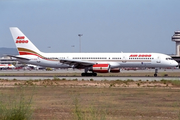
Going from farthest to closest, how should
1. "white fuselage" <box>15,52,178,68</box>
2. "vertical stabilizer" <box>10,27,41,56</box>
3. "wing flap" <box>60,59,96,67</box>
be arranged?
"vertical stabilizer" <box>10,27,41,56</box> → "white fuselage" <box>15,52,178,68</box> → "wing flap" <box>60,59,96,67</box>

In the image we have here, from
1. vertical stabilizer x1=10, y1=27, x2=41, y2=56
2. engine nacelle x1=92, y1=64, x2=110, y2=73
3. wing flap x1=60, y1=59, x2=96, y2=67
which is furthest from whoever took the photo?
vertical stabilizer x1=10, y1=27, x2=41, y2=56

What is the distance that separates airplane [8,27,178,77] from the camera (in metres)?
50.6

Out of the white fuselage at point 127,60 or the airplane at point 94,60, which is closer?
the airplane at point 94,60

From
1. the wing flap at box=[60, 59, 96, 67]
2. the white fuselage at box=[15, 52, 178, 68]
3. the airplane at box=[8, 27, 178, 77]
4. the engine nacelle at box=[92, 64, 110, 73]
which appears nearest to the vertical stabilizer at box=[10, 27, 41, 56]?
the airplane at box=[8, 27, 178, 77]

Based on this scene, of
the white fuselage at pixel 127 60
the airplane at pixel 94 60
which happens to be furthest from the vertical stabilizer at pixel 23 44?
the white fuselage at pixel 127 60

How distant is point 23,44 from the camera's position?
54.3 metres

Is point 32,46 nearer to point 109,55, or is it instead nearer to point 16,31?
point 16,31

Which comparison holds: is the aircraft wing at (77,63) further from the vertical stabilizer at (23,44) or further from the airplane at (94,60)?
the vertical stabilizer at (23,44)

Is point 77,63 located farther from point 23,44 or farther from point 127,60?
point 23,44

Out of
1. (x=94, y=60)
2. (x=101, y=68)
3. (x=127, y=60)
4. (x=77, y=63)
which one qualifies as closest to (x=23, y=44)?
(x=77, y=63)

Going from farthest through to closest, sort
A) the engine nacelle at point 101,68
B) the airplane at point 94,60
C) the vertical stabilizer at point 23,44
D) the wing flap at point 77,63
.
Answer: the vertical stabilizer at point 23,44 < the airplane at point 94,60 < the wing flap at point 77,63 < the engine nacelle at point 101,68

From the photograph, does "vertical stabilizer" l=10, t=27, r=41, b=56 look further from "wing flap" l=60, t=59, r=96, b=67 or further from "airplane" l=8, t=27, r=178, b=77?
"wing flap" l=60, t=59, r=96, b=67

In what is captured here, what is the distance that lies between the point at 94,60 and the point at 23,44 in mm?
11319

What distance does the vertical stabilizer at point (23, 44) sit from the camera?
53781mm
